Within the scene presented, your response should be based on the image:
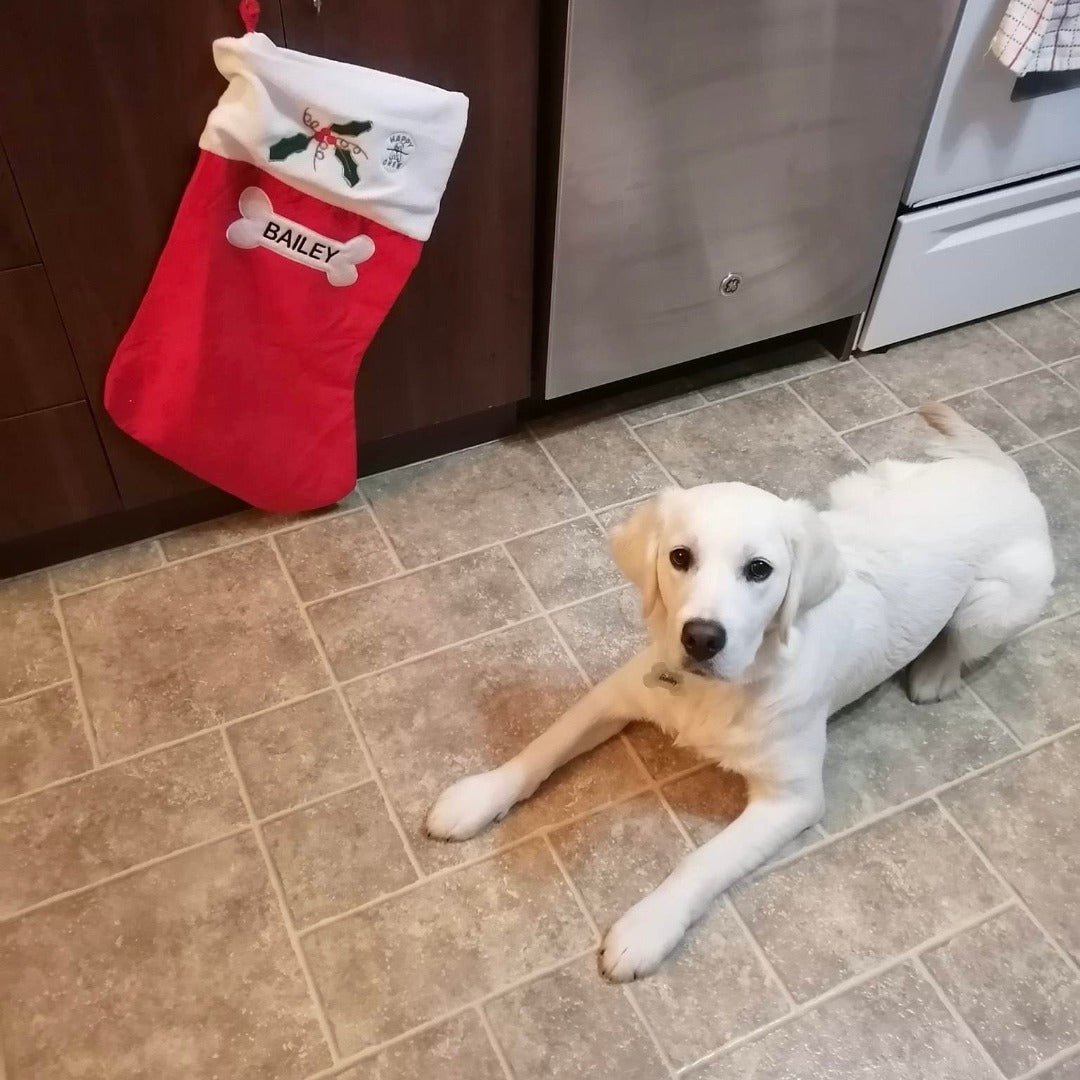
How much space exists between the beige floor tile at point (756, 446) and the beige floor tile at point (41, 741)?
3.76ft

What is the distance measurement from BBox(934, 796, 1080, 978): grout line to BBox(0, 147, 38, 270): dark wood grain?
1.50 m

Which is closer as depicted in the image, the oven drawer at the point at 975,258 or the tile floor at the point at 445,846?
the tile floor at the point at 445,846

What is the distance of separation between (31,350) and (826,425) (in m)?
1.48

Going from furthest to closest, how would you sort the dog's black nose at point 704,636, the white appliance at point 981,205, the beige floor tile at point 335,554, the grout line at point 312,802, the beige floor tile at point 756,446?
1. the beige floor tile at point 756,446
2. the white appliance at point 981,205
3. the beige floor tile at point 335,554
4. the grout line at point 312,802
5. the dog's black nose at point 704,636

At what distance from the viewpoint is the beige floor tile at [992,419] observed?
2.16 meters

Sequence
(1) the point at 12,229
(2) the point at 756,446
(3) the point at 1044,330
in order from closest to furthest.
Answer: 1. (1) the point at 12,229
2. (2) the point at 756,446
3. (3) the point at 1044,330

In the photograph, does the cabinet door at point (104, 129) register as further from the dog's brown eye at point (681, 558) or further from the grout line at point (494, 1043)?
the grout line at point (494, 1043)

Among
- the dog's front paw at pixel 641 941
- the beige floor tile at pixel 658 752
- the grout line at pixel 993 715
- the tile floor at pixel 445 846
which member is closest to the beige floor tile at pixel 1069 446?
the tile floor at pixel 445 846

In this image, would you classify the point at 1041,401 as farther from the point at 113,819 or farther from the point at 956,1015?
the point at 113,819

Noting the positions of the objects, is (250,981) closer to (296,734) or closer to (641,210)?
(296,734)

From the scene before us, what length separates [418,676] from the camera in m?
1.71

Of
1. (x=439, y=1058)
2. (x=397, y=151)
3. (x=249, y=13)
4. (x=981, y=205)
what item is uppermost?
(x=249, y=13)

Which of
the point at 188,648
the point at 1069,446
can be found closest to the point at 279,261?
the point at 188,648

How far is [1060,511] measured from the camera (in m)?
2.01
